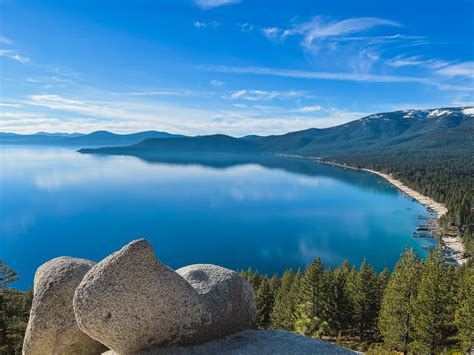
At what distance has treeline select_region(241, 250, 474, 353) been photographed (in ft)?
89.9

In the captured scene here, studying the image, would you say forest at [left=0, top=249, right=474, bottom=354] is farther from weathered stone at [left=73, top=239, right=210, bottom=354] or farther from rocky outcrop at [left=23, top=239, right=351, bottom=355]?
weathered stone at [left=73, top=239, right=210, bottom=354]

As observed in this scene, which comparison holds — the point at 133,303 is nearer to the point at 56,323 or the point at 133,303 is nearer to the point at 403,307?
the point at 56,323

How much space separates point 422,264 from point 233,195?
165458 millimetres

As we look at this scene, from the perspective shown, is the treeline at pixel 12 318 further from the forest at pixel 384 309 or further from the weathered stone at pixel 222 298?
the weathered stone at pixel 222 298

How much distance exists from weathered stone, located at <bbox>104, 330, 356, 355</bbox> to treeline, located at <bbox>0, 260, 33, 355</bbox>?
13123 mm

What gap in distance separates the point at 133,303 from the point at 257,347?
5390 millimetres

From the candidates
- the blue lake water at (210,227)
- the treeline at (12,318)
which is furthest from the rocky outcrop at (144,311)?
the blue lake water at (210,227)

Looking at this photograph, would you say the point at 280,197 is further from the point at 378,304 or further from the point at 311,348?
the point at 311,348

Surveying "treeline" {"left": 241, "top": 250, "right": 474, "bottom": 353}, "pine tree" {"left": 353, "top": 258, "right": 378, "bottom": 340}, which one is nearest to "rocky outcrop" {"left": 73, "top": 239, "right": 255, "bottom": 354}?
"treeline" {"left": 241, "top": 250, "right": 474, "bottom": 353}

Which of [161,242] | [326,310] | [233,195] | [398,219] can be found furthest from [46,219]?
[398,219]

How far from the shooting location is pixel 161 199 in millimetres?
179875

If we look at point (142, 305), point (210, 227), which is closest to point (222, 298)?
point (142, 305)

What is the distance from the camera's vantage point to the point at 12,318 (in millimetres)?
23797

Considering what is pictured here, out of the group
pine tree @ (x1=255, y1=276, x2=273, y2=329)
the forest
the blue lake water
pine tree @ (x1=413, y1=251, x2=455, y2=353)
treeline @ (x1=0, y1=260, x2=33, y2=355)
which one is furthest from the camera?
the blue lake water
